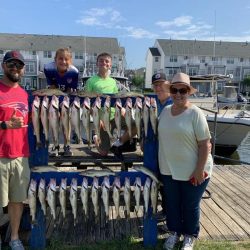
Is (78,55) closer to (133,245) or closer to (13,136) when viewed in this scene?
(133,245)

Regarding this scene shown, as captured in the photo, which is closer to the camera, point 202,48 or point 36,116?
point 36,116

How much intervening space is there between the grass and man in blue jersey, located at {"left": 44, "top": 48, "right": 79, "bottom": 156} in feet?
4.59

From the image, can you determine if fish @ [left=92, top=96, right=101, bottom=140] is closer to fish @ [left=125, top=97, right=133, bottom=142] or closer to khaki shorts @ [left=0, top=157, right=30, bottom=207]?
fish @ [left=125, top=97, right=133, bottom=142]

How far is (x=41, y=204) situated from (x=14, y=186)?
0.41 m

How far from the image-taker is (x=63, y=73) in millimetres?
5379

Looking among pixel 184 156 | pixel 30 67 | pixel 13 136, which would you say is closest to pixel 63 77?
pixel 13 136

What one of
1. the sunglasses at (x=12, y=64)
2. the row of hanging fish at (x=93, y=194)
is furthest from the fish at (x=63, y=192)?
the sunglasses at (x=12, y=64)

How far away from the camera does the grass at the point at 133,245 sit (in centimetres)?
452

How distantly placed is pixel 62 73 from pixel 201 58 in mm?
70924

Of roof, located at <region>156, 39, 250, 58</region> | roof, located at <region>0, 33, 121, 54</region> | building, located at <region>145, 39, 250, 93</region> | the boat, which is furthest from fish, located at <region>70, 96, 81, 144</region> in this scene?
roof, located at <region>156, 39, 250, 58</region>

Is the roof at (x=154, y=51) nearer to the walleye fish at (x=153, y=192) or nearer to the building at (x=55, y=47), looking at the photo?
the building at (x=55, y=47)

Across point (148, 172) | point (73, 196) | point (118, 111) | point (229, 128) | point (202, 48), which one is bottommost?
point (229, 128)

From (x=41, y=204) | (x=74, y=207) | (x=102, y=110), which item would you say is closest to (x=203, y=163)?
(x=102, y=110)

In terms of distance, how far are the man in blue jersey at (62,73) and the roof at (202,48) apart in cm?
6938
